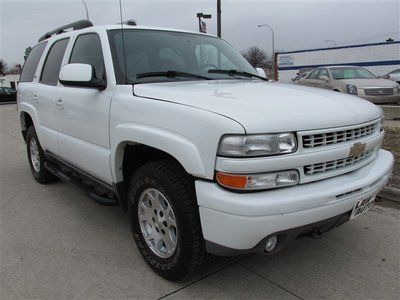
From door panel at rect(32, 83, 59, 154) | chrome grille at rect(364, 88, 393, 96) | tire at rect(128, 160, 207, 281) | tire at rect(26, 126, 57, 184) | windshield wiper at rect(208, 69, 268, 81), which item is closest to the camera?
tire at rect(128, 160, 207, 281)

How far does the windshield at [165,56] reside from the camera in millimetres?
3418

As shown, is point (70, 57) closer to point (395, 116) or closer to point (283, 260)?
point (283, 260)

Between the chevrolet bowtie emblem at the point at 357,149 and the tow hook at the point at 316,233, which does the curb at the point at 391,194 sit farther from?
the tow hook at the point at 316,233

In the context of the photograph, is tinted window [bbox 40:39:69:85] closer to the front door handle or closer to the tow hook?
the front door handle

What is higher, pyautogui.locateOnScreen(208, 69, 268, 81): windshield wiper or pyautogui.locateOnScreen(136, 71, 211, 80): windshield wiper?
pyautogui.locateOnScreen(136, 71, 211, 80): windshield wiper

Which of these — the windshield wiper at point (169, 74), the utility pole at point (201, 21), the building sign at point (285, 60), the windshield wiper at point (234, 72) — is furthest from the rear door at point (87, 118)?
the building sign at point (285, 60)

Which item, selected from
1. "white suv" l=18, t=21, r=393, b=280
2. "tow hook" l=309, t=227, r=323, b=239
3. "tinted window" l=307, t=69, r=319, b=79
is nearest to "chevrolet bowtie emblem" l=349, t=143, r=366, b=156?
"white suv" l=18, t=21, r=393, b=280

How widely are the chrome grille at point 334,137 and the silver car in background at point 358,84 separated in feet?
28.8

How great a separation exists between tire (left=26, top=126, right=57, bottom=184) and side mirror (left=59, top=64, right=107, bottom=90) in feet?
6.97

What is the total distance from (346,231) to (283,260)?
864mm

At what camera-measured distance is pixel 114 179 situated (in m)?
3.34

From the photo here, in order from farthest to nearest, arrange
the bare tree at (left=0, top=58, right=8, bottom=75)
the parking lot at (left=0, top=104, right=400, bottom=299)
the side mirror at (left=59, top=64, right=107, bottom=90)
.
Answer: the bare tree at (left=0, top=58, right=8, bottom=75) → the side mirror at (left=59, top=64, right=107, bottom=90) → the parking lot at (left=0, top=104, right=400, bottom=299)

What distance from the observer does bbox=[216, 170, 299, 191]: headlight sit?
91.9 inches

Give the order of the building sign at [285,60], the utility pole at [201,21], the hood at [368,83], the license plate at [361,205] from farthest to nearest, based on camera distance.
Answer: the building sign at [285,60] < the utility pole at [201,21] < the hood at [368,83] < the license plate at [361,205]
